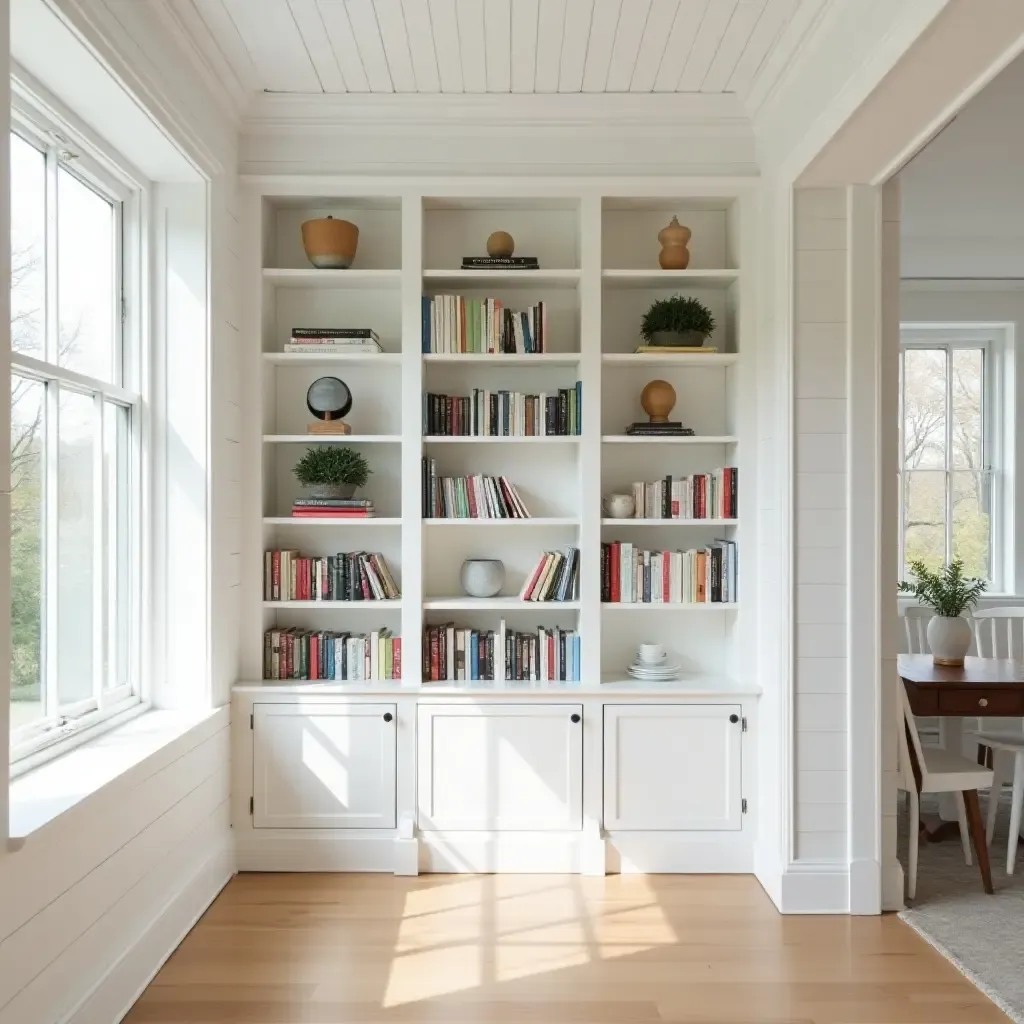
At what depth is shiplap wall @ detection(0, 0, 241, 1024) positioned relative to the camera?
210cm

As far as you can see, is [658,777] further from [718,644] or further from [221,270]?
[221,270]

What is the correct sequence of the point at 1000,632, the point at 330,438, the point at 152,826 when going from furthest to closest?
the point at 1000,632 < the point at 330,438 < the point at 152,826

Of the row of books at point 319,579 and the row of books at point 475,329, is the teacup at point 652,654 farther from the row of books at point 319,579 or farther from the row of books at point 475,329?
the row of books at point 475,329

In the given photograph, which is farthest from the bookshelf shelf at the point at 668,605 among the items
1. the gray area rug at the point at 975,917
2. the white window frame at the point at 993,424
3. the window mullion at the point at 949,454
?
the window mullion at the point at 949,454

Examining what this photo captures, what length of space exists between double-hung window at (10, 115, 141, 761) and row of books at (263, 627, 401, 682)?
62cm

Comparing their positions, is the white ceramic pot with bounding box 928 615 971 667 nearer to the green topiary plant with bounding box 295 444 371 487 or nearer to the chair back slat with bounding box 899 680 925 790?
the chair back slat with bounding box 899 680 925 790

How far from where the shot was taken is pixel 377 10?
9.54ft

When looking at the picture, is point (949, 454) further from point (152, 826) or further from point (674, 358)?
point (152, 826)

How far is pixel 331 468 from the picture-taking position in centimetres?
373

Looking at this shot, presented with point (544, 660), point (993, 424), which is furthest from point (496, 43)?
point (993, 424)

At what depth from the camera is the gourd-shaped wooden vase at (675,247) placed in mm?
3750

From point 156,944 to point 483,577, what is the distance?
67.0 inches

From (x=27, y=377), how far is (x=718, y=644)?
110 inches

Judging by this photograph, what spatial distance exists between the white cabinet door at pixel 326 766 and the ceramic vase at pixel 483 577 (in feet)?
1.92
